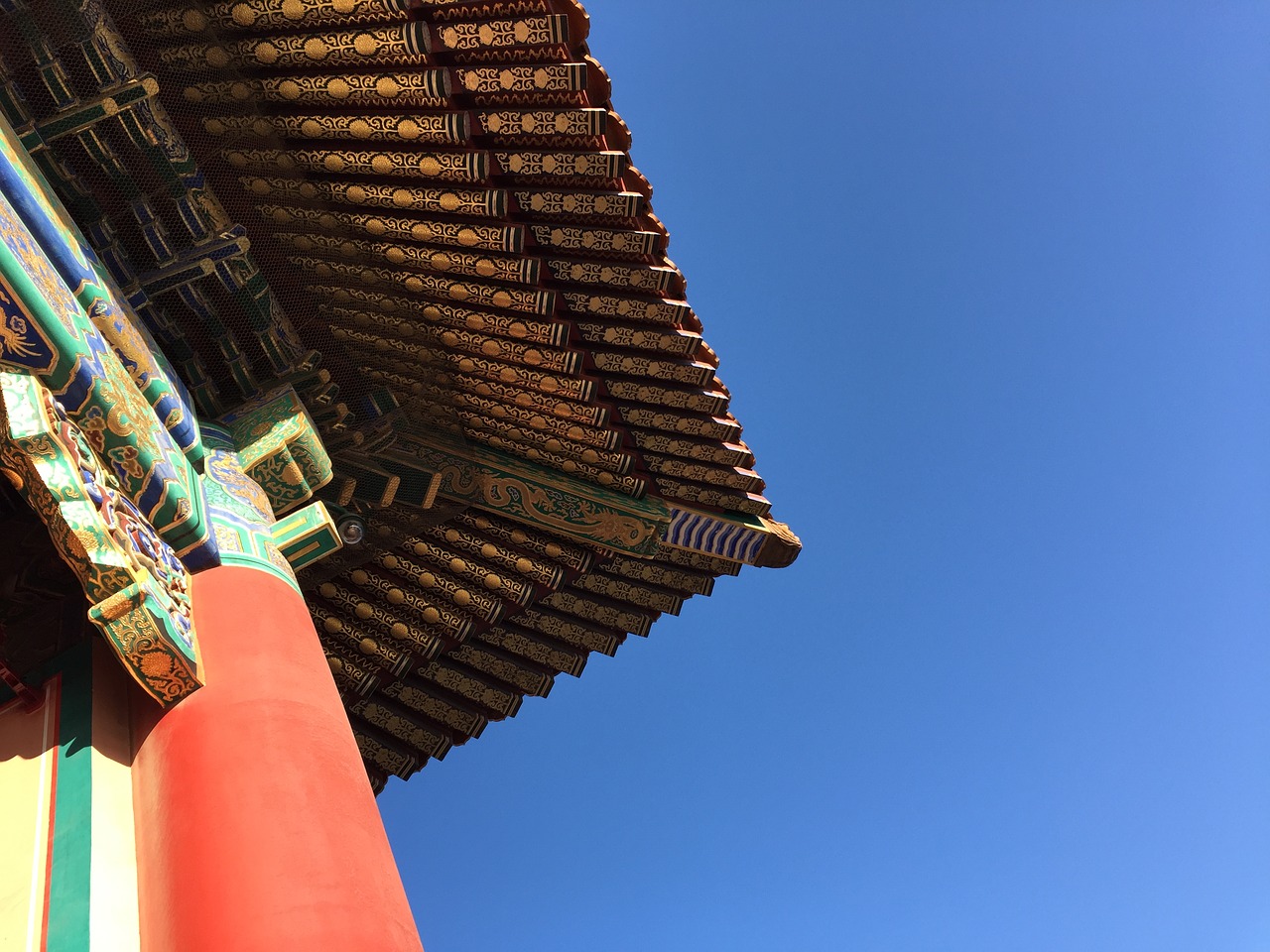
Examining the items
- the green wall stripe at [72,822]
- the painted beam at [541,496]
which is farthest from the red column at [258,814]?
the painted beam at [541,496]

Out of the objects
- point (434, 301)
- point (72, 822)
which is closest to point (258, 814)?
point (72, 822)

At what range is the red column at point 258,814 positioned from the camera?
2.86 metres

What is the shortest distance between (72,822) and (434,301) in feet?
9.13

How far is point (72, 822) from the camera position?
10.8 feet

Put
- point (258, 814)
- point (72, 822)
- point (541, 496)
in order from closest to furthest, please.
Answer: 1. point (258, 814)
2. point (72, 822)
3. point (541, 496)

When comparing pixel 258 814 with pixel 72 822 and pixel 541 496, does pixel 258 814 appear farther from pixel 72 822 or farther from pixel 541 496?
pixel 541 496

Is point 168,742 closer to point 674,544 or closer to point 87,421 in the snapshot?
point 87,421

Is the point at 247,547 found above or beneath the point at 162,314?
beneath

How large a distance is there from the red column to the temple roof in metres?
1.82

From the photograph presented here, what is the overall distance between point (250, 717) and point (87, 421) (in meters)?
1.09

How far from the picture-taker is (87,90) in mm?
4301

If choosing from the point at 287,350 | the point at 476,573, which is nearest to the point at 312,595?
the point at 476,573

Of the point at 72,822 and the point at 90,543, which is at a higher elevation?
the point at 90,543

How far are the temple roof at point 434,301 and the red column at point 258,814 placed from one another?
1816 millimetres
